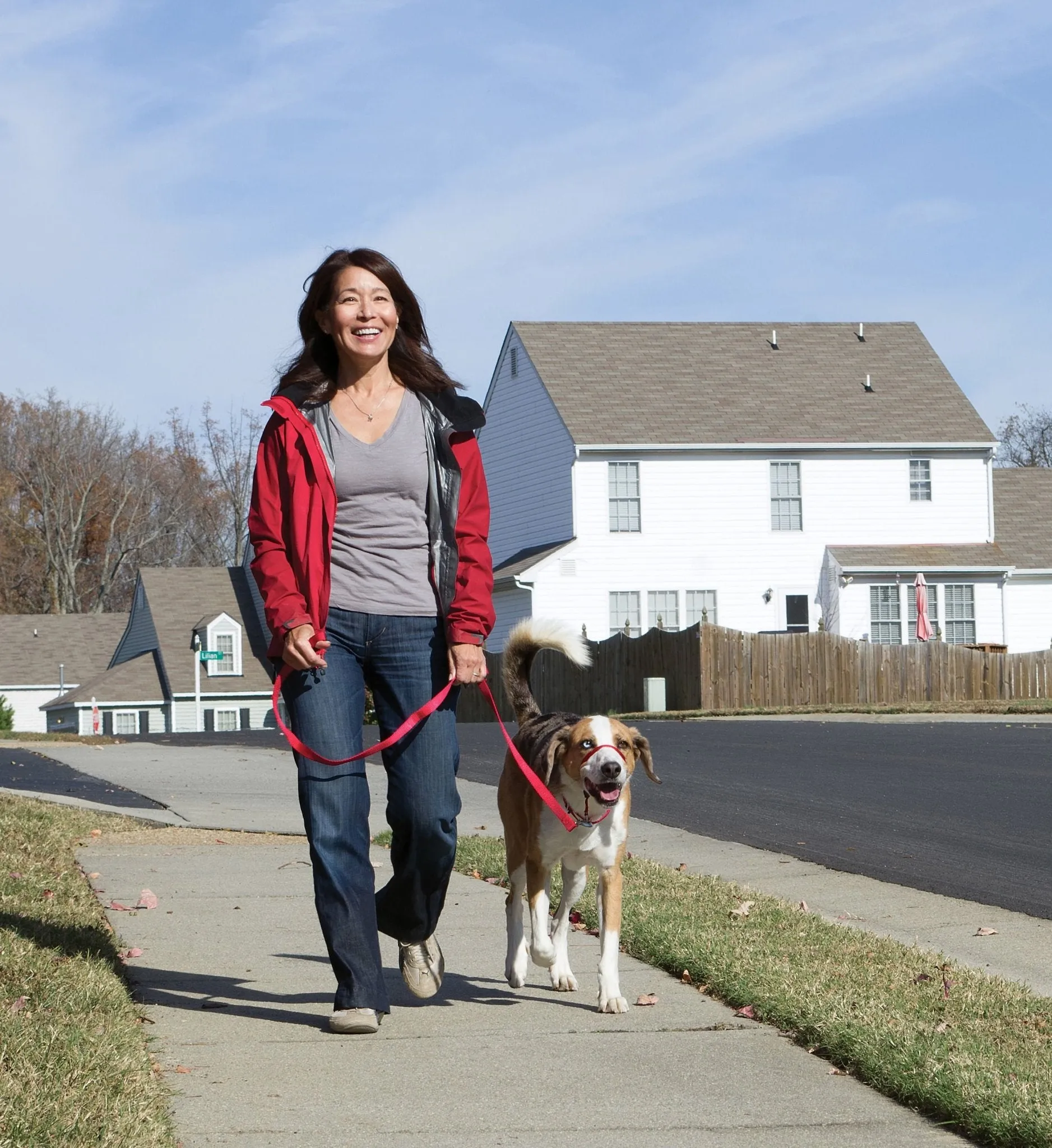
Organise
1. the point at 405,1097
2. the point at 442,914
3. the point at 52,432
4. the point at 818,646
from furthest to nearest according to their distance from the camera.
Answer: the point at 52,432 → the point at 818,646 → the point at 442,914 → the point at 405,1097

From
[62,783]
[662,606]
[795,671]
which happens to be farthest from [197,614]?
[62,783]

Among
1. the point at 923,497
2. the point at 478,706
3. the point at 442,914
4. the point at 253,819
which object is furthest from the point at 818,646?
the point at 442,914

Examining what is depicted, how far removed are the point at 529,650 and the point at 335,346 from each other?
1.54 m

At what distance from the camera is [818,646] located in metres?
32.5

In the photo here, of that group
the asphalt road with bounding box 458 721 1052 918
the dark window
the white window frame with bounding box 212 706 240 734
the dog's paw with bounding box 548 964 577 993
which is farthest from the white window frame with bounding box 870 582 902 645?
the dog's paw with bounding box 548 964 577 993

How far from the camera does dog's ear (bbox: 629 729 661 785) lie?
5496 millimetres

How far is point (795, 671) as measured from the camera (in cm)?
3219

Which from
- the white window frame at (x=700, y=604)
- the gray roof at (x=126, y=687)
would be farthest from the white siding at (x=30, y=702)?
the white window frame at (x=700, y=604)

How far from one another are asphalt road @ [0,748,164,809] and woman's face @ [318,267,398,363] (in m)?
7.67

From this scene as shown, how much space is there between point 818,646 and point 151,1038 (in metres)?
28.7

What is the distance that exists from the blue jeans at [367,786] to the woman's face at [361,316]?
0.89m

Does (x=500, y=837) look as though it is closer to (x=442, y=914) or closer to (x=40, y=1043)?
(x=442, y=914)

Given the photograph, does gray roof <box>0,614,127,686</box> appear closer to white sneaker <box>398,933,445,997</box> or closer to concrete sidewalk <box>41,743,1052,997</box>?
concrete sidewalk <box>41,743,1052,997</box>

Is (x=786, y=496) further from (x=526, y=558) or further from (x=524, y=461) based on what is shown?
(x=524, y=461)
